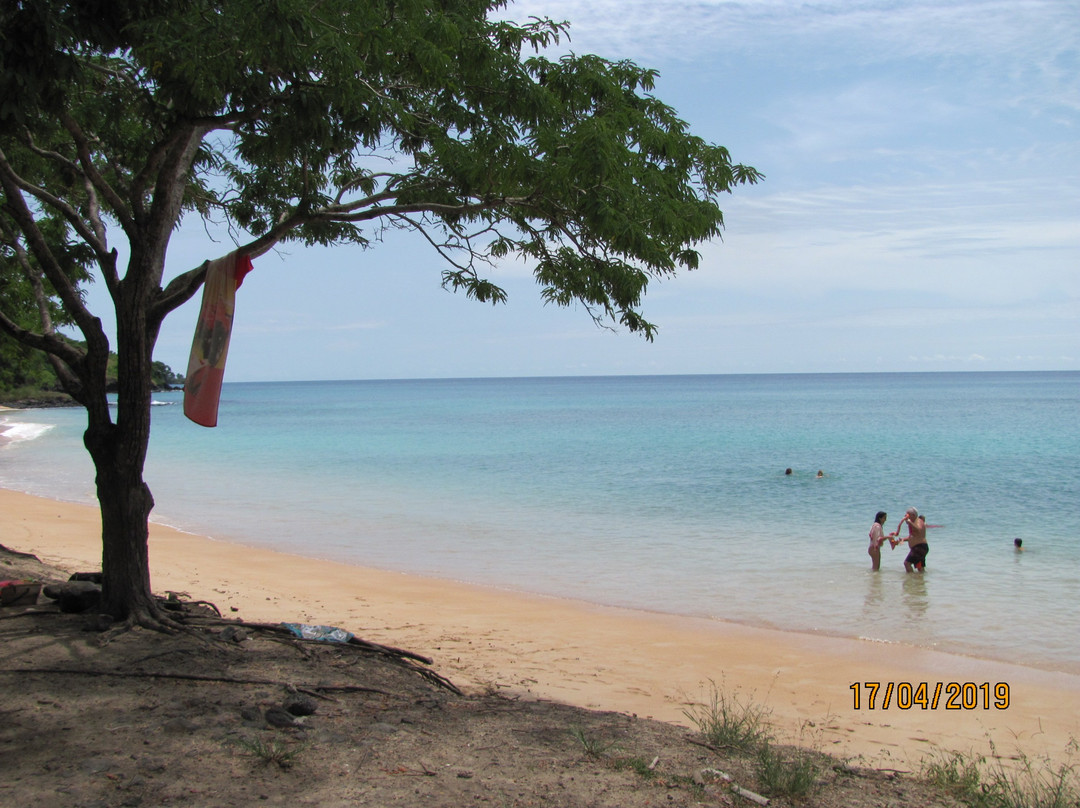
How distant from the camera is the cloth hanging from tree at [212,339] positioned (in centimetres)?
602

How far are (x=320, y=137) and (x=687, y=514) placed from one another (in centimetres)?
1613

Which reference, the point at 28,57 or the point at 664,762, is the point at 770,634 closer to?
the point at 664,762

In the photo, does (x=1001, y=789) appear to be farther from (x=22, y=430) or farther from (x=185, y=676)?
(x=22, y=430)

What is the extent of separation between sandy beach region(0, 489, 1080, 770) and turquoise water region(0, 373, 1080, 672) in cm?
80

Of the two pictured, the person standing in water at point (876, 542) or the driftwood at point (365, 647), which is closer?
the driftwood at point (365, 647)

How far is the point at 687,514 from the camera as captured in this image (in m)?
20.1

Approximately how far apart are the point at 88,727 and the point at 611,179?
4.28 meters

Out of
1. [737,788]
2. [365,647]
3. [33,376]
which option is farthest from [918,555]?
[33,376]

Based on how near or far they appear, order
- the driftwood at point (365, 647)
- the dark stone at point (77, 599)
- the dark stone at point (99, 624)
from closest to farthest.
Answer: the dark stone at point (99, 624), the driftwood at point (365, 647), the dark stone at point (77, 599)

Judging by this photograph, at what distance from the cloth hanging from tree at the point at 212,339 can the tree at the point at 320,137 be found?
8.5 inches

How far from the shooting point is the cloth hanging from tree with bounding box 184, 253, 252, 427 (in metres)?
6.02

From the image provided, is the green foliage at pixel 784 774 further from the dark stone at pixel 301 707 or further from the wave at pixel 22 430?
the wave at pixel 22 430
